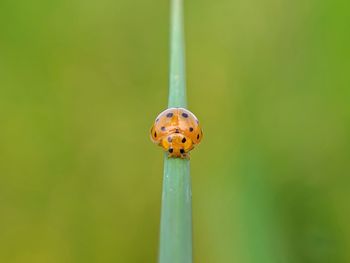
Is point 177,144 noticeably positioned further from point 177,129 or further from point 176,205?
point 176,205

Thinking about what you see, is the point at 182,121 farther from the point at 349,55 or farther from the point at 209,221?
the point at 349,55

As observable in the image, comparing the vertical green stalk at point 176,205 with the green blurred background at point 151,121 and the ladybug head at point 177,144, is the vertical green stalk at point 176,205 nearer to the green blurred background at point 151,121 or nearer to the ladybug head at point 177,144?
the ladybug head at point 177,144

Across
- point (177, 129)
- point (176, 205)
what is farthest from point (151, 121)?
point (176, 205)

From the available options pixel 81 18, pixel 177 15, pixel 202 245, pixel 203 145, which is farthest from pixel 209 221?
pixel 81 18

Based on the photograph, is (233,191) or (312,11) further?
(312,11)

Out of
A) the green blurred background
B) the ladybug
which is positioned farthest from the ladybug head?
the green blurred background

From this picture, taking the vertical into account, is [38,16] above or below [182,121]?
above

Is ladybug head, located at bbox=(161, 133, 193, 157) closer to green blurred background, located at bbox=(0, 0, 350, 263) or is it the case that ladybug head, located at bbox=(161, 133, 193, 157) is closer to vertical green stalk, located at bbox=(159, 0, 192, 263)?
vertical green stalk, located at bbox=(159, 0, 192, 263)
